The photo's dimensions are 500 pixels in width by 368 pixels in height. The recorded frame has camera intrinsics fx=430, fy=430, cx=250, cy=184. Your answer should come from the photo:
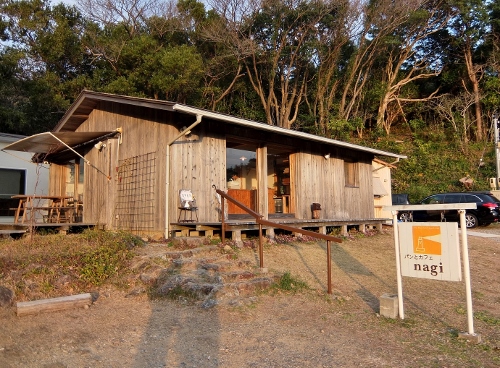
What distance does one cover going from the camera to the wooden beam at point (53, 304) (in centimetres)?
494

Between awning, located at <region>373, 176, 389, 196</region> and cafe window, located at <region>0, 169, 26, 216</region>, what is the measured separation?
531 inches

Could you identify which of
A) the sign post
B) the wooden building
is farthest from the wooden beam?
the sign post

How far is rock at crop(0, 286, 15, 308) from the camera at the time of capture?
17.0 feet

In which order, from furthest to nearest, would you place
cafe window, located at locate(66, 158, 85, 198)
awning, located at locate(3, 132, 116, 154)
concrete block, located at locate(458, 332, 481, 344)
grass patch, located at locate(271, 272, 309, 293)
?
cafe window, located at locate(66, 158, 85, 198) → awning, located at locate(3, 132, 116, 154) → grass patch, located at locate(271, 272, 309, 293) → concrete block, located at locate(458, 332, 481, 344)

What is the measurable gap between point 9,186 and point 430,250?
49.4ft

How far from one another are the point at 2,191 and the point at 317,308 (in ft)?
45.3

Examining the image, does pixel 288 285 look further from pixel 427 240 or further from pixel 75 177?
pixel 75 177

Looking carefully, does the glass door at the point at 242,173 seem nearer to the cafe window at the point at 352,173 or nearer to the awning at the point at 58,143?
the awning at the point at 58,143

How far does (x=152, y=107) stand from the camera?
8.86 m

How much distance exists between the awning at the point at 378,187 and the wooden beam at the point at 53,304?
14.0m

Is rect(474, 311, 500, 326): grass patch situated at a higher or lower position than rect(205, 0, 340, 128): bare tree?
lower

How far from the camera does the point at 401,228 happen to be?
5.24m

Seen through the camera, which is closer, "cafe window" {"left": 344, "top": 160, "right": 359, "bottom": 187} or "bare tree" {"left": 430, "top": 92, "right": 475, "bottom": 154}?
"cafe window" {"left": 344, "top": 160, "right": 359, "bottom": 187}

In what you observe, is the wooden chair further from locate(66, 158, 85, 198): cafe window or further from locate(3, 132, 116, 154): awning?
locate(66, 158, 85, 198): cafe window
